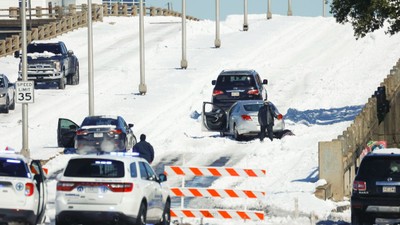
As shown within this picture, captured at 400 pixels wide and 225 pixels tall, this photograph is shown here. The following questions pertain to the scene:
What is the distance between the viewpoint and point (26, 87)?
128ft

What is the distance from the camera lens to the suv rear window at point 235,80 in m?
49.2

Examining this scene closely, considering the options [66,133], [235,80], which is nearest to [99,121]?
[66,133]

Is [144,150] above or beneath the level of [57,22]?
beneath

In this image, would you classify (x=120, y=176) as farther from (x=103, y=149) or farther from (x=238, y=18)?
(x=238, y=18)

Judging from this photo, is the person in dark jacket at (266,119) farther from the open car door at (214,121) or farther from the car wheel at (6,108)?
the car wheel at (6,108)

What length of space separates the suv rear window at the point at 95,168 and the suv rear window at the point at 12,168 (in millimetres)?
825

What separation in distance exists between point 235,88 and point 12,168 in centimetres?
2578

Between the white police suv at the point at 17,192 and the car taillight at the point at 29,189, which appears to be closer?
the white police suv at the point at 17,192

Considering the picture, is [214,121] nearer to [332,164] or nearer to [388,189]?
[332,164]

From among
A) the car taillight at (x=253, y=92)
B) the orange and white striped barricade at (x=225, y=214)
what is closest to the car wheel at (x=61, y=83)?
the car taillight at (x=253, y=92)

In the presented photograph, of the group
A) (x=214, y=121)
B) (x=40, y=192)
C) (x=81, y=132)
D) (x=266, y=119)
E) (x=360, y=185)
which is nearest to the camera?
(x=360, y=185)

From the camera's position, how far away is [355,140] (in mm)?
36000

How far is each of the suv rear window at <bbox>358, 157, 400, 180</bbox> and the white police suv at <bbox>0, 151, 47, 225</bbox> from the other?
6.21 metres

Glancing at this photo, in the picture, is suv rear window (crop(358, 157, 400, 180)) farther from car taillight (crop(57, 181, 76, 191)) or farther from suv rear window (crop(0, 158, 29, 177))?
suv rear window (crop(0, 158, 29, 177))
